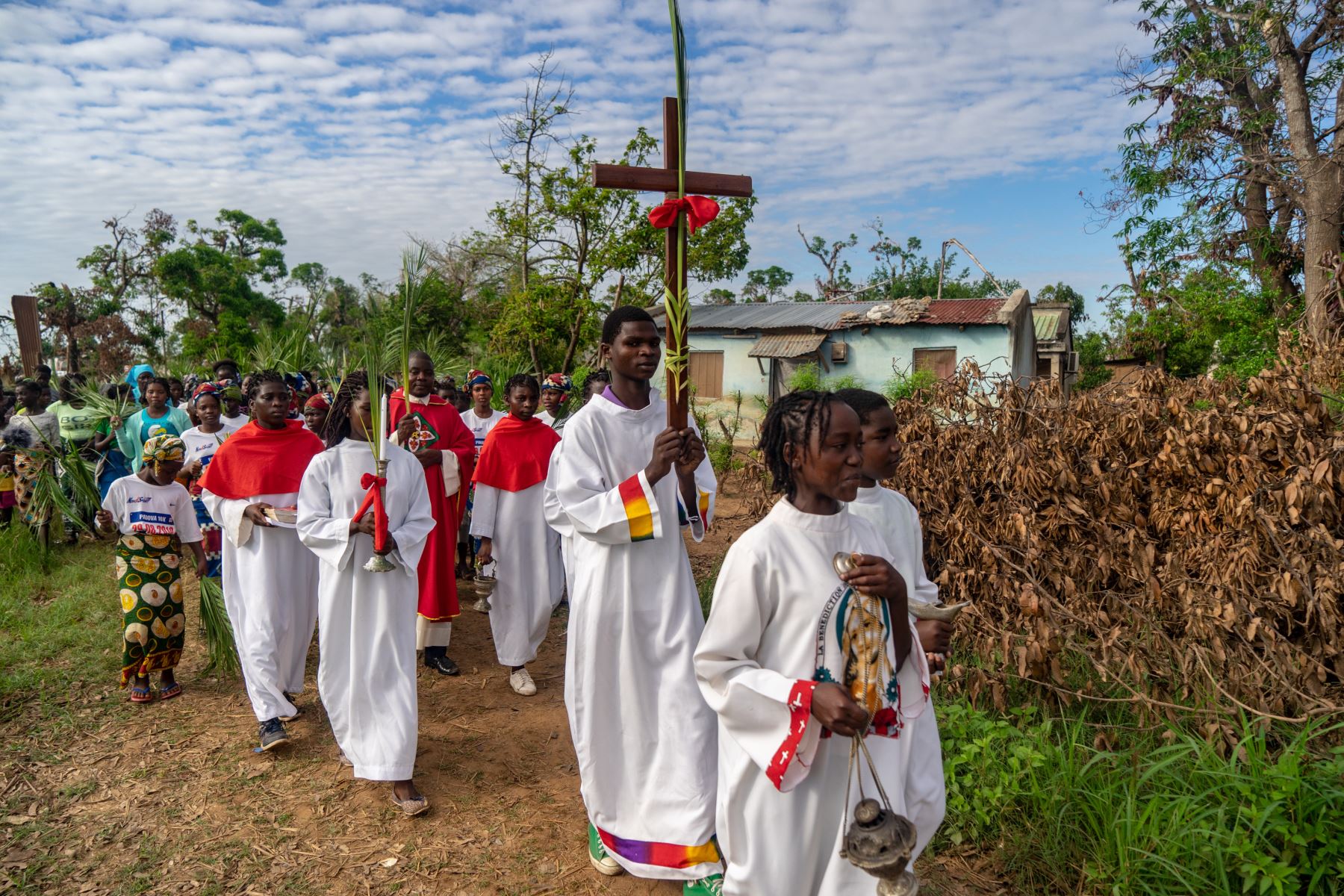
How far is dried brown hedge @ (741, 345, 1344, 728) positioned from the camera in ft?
12.0

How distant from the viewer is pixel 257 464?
496 centimetres

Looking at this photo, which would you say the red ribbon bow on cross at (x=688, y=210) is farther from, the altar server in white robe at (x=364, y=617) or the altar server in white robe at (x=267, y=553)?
the altar server in white robe at (x=267, y=553)

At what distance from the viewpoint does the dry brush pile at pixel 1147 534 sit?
144 inches

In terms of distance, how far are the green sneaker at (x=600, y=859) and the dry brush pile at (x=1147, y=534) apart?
1.86 m

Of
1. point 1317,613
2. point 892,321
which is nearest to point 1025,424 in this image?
point 1317,613

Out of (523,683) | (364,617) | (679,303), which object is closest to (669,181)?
(679,303)

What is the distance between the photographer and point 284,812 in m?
4.14

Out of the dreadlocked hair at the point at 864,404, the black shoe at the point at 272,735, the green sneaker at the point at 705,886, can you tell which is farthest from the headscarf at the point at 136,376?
the dreadlocked hair at the point at 864,404

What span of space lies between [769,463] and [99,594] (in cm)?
761

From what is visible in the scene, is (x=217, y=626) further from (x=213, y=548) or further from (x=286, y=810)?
(x=286, y=810)

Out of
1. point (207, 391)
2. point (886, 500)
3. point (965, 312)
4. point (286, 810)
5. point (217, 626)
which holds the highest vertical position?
point (965, 312)

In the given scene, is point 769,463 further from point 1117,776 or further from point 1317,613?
point 1317,613

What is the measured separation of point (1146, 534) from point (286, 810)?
454 centimetres

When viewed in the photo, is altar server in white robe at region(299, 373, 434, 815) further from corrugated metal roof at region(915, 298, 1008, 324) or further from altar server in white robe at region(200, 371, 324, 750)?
corrugated metal roof at region(915, 298, 1008, 324)
